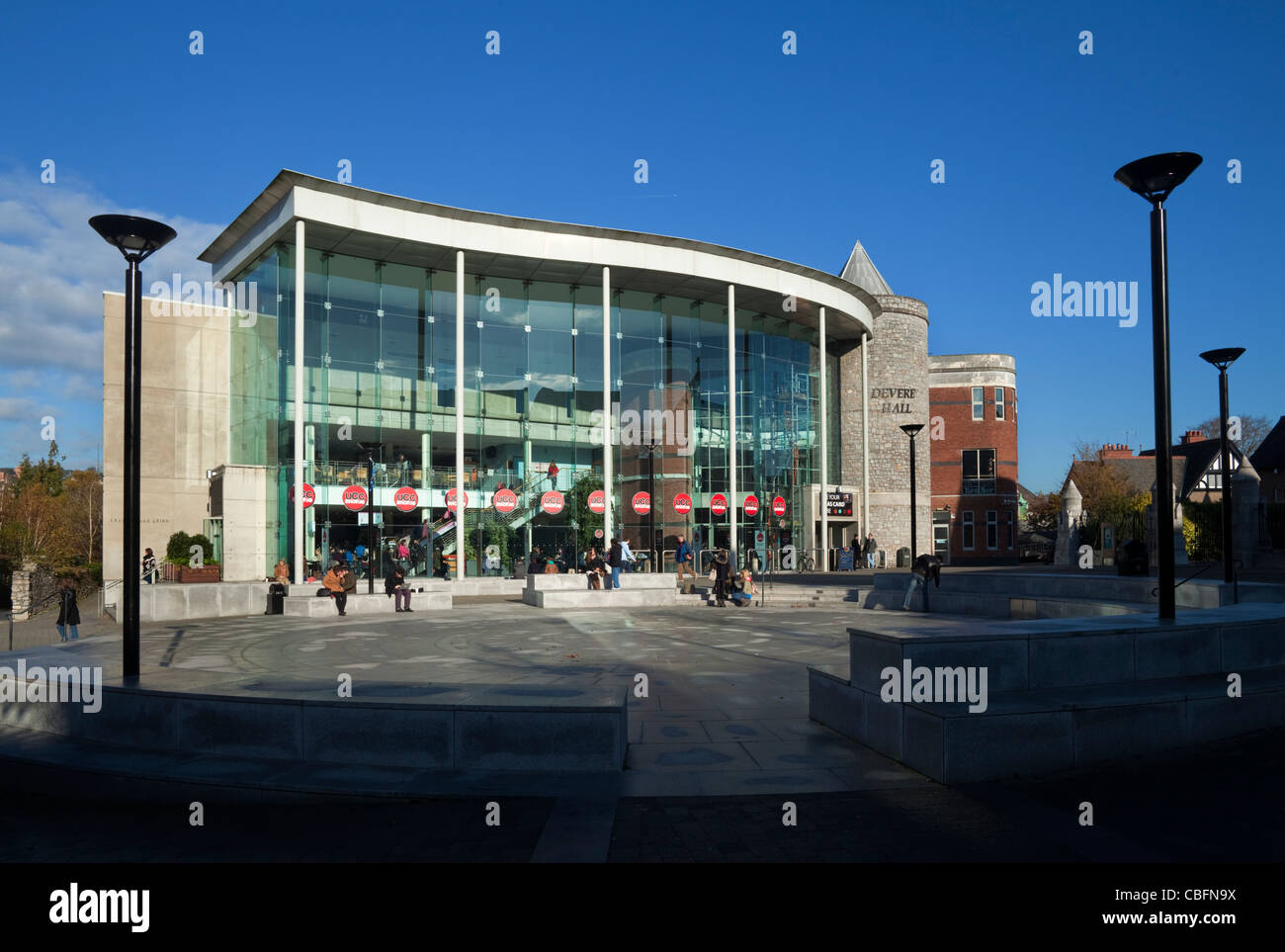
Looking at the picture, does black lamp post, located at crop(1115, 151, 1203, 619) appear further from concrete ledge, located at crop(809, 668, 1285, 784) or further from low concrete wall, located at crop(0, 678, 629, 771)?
low concrete wall, located at crop(0, 678, 629, 771)

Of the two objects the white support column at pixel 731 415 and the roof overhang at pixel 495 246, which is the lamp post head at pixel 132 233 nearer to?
the roof overhang at pixel 495 246

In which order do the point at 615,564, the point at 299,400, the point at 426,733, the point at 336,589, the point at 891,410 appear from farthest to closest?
1. the point at 891,410
2. the point at 299,400
3. the point at 615,564
4. the point at 336,589
5. the point at 426,733

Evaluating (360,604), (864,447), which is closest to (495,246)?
(360,604)

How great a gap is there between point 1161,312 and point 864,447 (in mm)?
40151

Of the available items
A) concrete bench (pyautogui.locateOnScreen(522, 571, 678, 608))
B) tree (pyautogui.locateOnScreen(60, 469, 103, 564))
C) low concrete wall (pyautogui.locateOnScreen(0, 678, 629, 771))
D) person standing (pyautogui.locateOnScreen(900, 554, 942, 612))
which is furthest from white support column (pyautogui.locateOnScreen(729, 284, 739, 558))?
tree (pyautogui.locateOnScreen(60, 469, 103, 564))

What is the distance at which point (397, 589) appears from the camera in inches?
961

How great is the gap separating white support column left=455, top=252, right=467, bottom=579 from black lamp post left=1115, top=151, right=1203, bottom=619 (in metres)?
27.2

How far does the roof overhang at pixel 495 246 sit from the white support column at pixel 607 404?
4.33 ft

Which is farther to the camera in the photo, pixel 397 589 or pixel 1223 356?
pixel 397 589

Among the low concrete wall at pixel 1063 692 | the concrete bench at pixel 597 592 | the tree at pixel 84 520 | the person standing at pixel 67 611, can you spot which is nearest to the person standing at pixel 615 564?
the concrete bench at pixel 597 592

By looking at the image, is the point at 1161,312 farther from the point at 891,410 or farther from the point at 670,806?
the point at 891,410

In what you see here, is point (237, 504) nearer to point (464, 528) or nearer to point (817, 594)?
point (464, 528)

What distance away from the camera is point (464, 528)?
3488cm
